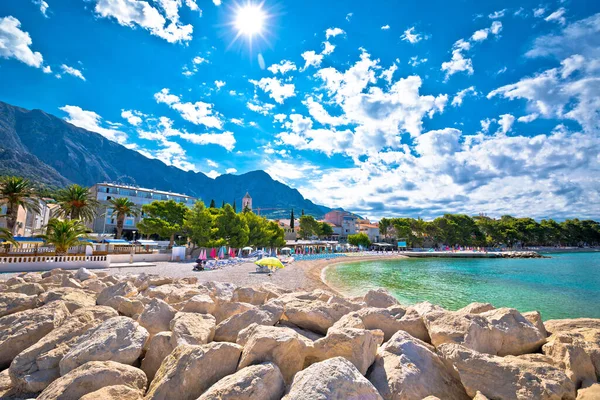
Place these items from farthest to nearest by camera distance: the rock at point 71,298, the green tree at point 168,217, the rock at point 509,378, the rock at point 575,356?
the green tree at point 168,217, the rock at point 71,298, the rock at point 575,356, the rock at point 509,378

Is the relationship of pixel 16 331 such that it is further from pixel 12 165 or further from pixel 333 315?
pixel 12 165

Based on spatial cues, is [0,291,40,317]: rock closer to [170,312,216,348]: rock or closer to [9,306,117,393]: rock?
[9,306,117,393]: rock

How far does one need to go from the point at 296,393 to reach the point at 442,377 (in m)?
2.28

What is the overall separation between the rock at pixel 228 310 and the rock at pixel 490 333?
3859 millimetres

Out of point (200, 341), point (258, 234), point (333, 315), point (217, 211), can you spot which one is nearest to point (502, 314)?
point (333, 315)

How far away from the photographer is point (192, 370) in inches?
140

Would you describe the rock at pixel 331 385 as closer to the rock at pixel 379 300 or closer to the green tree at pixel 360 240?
the rock at pixel 379 300

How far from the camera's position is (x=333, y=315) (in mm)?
6070

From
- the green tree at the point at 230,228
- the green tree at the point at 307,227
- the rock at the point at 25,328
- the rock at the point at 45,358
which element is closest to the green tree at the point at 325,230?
the green tree at the point at 307,227

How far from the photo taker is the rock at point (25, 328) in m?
4.86

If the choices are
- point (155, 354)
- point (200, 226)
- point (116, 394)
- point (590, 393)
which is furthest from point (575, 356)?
point (200, 226)

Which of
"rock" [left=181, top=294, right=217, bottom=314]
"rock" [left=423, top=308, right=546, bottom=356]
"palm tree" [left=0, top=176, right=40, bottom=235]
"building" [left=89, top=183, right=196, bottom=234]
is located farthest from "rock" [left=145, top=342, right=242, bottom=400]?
"building" [left=89, top=183, right=196, bottom=234]

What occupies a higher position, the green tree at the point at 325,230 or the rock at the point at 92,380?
the green tree at the point at 325,230

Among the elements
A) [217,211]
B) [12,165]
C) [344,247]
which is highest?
[12,165]
